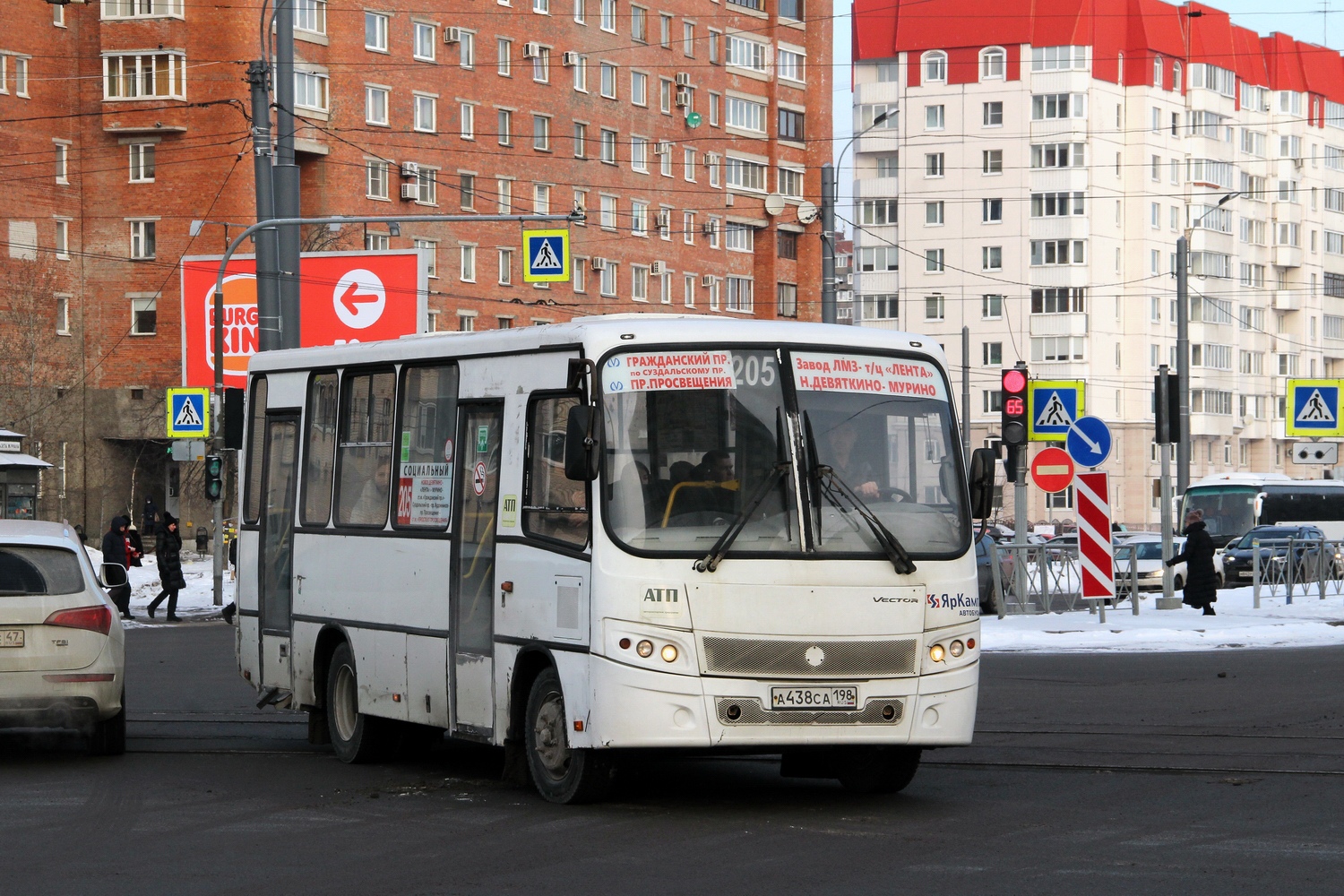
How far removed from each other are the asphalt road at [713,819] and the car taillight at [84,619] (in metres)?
0.91

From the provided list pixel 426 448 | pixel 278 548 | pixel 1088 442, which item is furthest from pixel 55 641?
pixel 1088 442

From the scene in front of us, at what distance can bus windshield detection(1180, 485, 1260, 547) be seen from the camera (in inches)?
2477

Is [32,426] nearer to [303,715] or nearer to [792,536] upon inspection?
[303,715]

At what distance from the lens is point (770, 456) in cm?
1107

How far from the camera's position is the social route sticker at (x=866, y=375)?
11375 millimetres

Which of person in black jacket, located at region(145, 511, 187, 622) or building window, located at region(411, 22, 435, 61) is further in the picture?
building window, located at region(411, 22, 435, 61)

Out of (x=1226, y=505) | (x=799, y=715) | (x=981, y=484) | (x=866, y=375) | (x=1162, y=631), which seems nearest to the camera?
(x=799, y=715)

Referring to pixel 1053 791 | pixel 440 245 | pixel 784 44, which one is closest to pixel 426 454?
pixel 1053 791

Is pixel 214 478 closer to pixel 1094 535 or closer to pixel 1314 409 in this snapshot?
pixel 1094 535

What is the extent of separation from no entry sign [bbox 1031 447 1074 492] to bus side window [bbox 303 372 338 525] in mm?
15300

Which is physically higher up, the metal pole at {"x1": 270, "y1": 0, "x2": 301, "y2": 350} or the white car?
the metal pole at {"x1": 270, "y1": 0, "x2": 301, "y2": 350}

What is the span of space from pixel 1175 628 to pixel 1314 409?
26.7 feet

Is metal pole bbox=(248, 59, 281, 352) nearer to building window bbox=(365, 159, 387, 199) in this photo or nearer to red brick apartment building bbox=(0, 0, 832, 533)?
red brick apartment building bbox=(0, 0, 832, 533)

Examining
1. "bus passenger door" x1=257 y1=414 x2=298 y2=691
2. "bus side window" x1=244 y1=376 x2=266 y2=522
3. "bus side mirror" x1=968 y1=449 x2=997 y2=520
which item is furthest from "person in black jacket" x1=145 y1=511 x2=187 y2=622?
"bus side mirror" x1=968 y1=449 x2=997 y2=520
